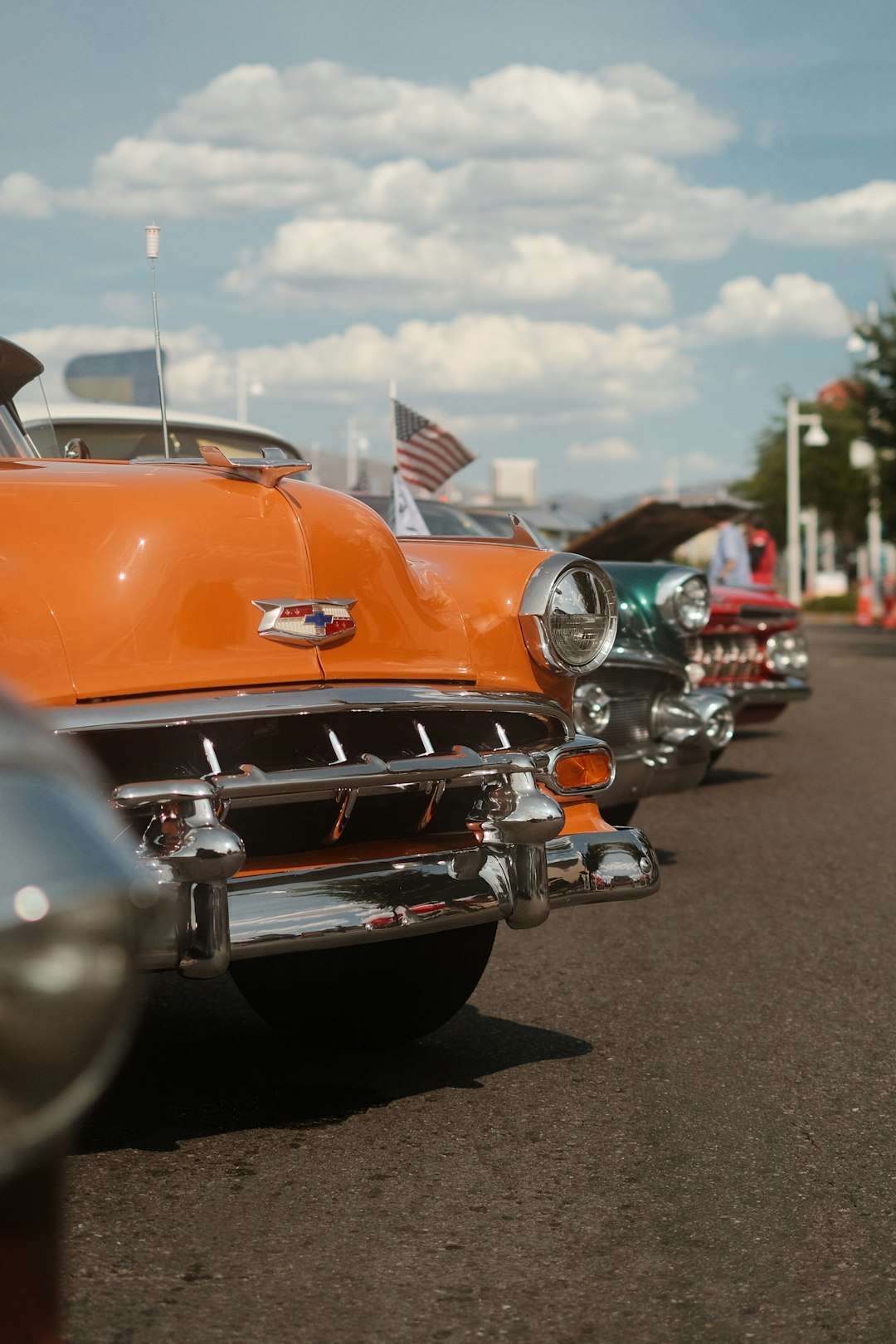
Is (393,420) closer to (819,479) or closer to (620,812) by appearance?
(620,812)

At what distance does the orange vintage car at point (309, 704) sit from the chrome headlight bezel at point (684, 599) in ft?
10.2

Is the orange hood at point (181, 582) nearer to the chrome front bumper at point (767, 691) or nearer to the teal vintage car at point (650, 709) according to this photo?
the teal vintage car at point (650, 709)

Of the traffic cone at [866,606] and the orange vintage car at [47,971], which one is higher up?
the orange vintage car at [47,971]

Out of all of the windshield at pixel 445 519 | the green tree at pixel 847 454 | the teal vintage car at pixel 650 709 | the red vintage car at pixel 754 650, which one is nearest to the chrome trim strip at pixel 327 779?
the teal vintage car at pixel 650 709

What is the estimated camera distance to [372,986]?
153 inches

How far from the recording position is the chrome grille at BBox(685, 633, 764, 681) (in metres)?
8.87

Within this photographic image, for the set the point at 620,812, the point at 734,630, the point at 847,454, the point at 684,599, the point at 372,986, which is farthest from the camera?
the point at 847,454

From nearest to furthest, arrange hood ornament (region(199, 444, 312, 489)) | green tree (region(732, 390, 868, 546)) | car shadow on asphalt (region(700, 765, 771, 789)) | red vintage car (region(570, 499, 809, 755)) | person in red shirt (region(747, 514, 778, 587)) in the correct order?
hood ornament (region(199, 444, 312, 489))
red vintage car (region(570, 499, 809, 755))
car shadow on asphalt (region(700, 765, 771, 789))
person in red shirt (region(747, 514, 778, 587))
green tree (region(732, 390, 868, 546))

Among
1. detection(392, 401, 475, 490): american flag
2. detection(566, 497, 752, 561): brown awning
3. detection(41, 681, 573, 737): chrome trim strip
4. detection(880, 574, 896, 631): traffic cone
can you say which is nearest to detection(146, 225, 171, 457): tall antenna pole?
detection(41, 681, 573, 737): chrome trim strip

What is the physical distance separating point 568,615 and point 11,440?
5.04 ft

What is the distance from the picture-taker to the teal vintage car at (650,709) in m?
6.38

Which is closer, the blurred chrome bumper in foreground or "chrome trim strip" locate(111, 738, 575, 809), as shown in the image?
"chrome trim strip" locate(111, 738, 575, 809)

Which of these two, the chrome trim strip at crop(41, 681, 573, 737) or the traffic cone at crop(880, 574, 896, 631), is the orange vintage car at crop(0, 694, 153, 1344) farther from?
the traffic cone at crop(880, 574, 896, 631)

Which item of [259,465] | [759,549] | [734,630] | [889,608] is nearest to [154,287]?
[259,465]
